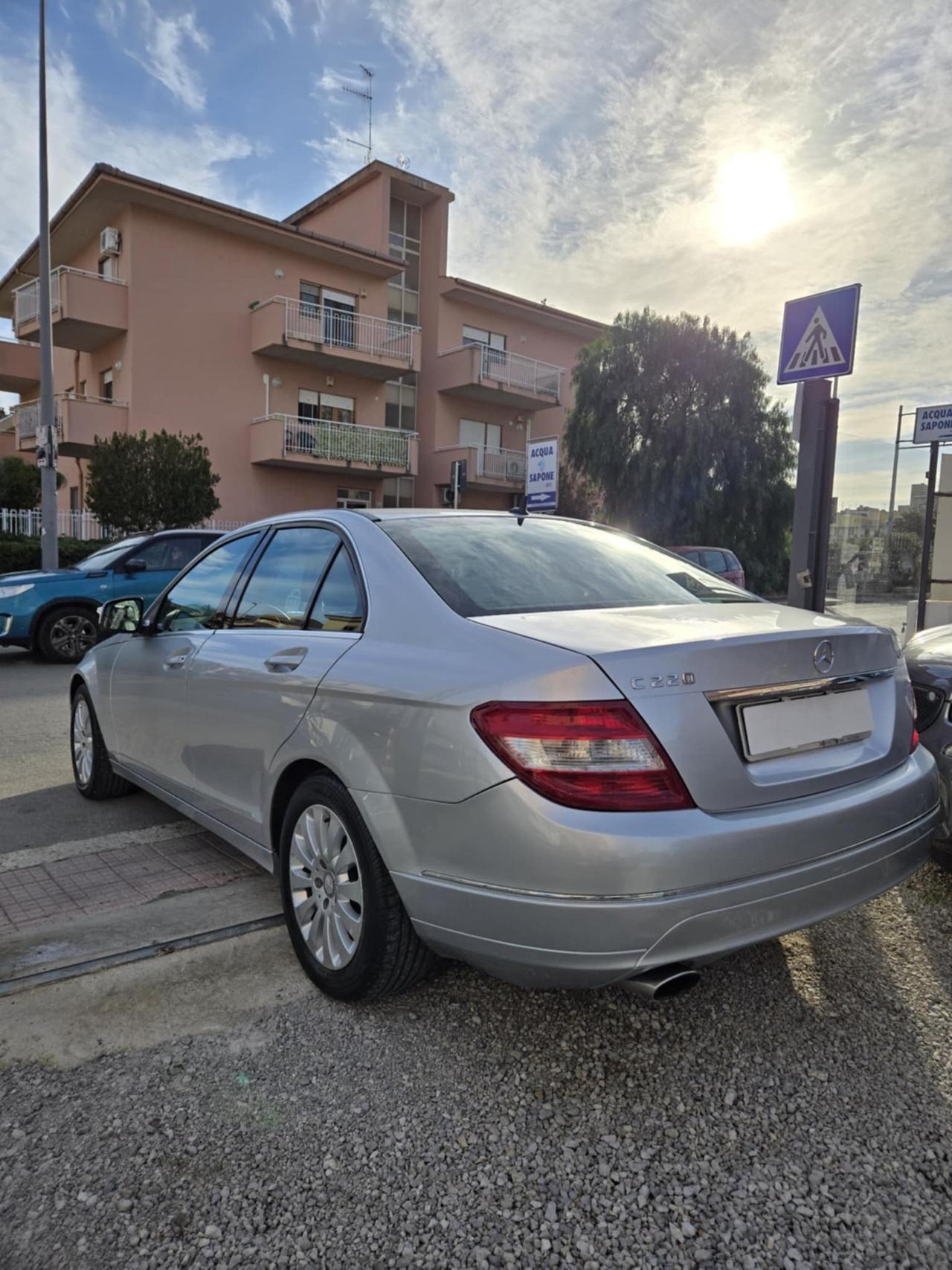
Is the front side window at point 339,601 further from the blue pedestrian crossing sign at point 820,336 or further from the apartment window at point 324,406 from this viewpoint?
the apartment window at point 324,406

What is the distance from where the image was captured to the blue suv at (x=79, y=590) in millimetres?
Result: 9711

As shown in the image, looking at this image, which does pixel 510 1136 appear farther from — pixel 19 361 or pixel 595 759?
pixel 19 361

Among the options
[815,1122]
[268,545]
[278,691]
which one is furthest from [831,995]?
[268,545]

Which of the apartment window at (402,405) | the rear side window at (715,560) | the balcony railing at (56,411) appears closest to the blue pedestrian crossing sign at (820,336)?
the rear side window at (715,560)

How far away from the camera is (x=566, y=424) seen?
28328mm

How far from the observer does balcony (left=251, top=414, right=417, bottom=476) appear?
22609mm

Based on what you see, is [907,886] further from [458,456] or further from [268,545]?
[458,456]

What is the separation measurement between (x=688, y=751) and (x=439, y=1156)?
109 centimetres

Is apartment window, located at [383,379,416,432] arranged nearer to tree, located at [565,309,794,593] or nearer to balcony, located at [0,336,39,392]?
tree, located at [565,309,794,593]

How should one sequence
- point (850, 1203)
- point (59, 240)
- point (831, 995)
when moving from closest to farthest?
point (850, 1203)
point (831, 995)
point (59, 240)

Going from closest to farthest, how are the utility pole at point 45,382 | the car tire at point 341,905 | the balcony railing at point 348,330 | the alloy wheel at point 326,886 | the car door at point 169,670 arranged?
the car tire at point 341,905 < the alloy wheel at point 326,886 < the car door at point 169,670 < the utility pole at point 45,382 < the balcony railing at point 348,330

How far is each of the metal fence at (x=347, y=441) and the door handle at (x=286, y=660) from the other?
20.7m

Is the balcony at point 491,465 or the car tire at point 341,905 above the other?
the balcony at point 491,465

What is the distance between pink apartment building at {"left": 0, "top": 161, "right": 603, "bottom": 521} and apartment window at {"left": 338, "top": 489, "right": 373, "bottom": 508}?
59 mm
